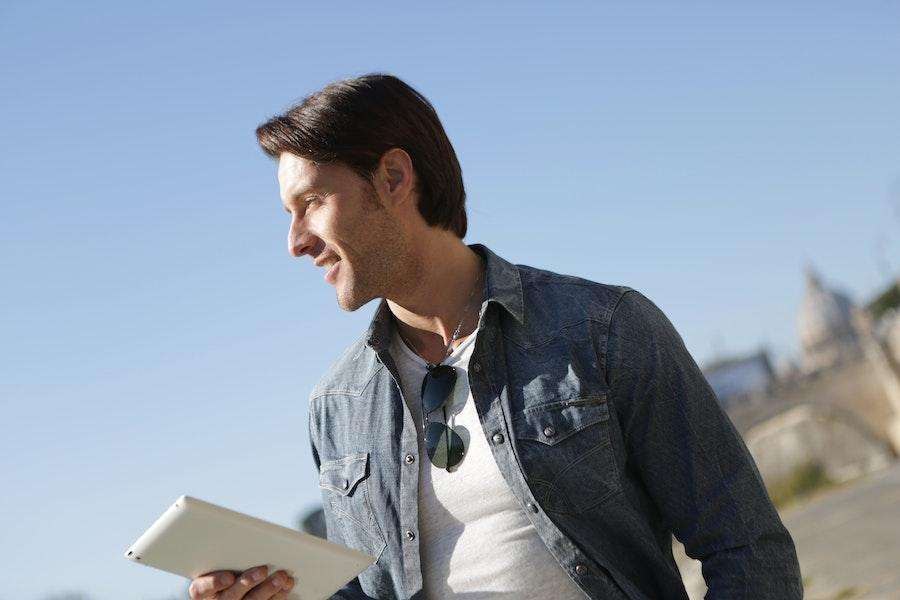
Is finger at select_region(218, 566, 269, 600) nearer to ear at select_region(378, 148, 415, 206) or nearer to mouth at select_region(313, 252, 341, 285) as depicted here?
mouth at select_region(313, 252, 341, 285)

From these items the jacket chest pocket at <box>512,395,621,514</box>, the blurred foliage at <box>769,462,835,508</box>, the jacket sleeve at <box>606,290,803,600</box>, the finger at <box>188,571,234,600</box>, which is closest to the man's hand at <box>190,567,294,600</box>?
the finger at <box>188,571,234,600</box>

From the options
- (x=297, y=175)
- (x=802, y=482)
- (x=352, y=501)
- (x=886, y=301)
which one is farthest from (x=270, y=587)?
(x=886, y=301)

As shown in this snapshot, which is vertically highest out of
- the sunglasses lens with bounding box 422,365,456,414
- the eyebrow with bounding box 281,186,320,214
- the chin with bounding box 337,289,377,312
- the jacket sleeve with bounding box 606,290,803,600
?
the eyebrow with bounding box 281,186,320,214

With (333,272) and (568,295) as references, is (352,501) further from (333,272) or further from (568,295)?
(568,295)

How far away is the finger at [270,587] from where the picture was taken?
2.57 meters

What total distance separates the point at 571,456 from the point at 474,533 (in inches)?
11.2

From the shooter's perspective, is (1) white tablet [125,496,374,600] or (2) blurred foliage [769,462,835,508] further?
(2) blurred foliage [769,462,835,508]

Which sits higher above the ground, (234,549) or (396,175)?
(396,175)

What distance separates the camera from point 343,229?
2.71 m

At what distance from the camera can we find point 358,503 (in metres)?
2.83

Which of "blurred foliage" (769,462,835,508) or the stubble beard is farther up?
the stubble beard

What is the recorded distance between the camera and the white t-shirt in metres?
2.56

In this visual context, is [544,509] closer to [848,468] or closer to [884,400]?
[848,468]

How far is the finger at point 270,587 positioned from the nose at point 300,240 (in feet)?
2.42
